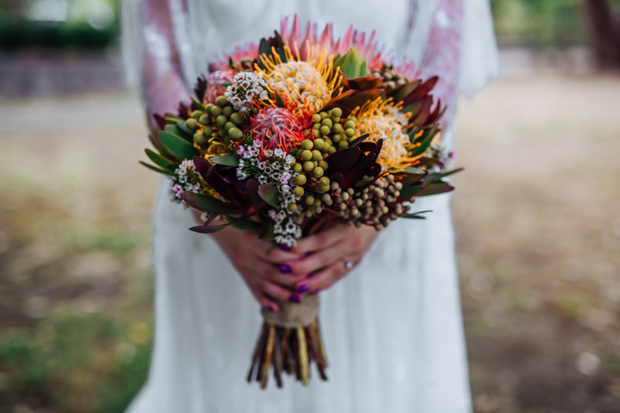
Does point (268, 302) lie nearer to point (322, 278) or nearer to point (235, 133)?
point (322, 278)

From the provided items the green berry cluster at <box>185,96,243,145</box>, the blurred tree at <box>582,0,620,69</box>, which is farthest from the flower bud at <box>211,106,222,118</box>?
the blurred tree at <box>582,0,620,69</box>

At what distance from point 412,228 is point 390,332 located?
0.38 metres

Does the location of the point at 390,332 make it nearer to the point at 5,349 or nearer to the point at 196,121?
the point at 196,121

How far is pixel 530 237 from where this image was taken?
4.40 m

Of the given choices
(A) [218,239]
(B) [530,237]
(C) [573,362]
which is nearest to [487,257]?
(B) [530,237]

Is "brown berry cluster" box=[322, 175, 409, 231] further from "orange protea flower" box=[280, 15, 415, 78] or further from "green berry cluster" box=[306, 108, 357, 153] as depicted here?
"orange protea flower" box=[280, 15, 415, 78]

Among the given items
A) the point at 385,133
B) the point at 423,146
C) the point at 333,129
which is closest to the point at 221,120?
the point at 333,129

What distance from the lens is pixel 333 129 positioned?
3.21 ft

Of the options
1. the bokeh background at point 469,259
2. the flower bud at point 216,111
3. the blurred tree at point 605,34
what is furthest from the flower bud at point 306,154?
the blurred tree at point 605,34

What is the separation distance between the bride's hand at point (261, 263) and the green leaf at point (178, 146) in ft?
0.71

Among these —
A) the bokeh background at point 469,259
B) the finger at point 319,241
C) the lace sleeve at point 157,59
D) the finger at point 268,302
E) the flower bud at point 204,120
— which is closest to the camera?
the flower bud at point 204,120

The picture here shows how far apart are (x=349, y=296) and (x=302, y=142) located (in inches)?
32.7

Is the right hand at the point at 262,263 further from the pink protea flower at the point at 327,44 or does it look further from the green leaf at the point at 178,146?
the pink protea flower at the point at 327,44

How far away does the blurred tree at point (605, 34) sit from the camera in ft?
27.0
